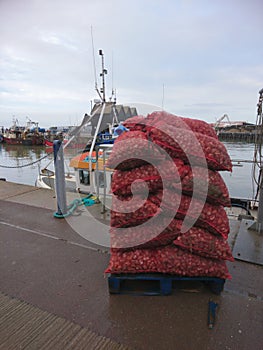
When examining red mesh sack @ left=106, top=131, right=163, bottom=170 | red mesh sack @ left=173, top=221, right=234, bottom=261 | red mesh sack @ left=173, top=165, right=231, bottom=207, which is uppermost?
red mesh sack @ left=106, top=131, right=163, bottom=170

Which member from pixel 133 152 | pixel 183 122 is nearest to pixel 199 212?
pixel 133 152

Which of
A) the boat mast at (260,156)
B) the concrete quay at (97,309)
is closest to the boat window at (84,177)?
the concrete quay at (97,309)

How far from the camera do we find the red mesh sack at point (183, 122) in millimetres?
1884

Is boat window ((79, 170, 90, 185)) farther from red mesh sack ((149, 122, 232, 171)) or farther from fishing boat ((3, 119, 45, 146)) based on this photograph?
fishing boat ((3, 119, 45, 146))

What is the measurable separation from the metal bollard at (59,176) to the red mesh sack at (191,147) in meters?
1.94

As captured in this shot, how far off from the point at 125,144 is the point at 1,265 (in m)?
1.82

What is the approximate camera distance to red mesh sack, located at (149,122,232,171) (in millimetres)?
1672

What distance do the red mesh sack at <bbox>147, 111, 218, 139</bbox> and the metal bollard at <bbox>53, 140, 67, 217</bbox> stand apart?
1.75 m

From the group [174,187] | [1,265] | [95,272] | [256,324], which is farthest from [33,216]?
[256,324]

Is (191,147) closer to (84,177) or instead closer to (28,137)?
(84,177)

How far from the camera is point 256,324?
154cm

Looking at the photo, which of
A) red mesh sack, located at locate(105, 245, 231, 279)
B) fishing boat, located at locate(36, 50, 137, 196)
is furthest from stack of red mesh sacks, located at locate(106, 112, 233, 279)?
fishing boat, located at locate(36, 50, 137, 196)

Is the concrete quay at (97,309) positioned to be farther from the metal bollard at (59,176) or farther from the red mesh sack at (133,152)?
the red mesh sack at (133,152)

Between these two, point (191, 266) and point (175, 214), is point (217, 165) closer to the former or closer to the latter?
point (175, 214)
